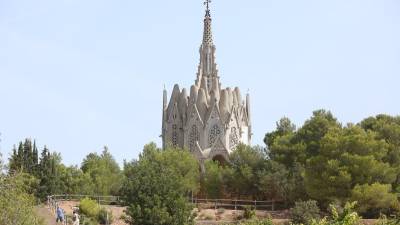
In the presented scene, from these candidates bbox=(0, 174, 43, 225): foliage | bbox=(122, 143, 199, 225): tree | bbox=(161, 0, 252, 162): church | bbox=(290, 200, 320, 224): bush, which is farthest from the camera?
bbox=(161, 0, 252, 162): church

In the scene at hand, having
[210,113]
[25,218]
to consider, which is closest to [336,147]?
[25,218]

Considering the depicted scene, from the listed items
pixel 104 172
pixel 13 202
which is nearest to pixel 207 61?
pixel 104 172

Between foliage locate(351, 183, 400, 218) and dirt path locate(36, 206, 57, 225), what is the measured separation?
17.1 metres

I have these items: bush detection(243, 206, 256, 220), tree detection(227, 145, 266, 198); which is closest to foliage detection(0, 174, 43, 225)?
bush detection(243, 206, 256, 220)

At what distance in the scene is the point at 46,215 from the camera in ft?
139

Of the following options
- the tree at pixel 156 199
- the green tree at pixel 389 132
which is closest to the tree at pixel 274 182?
the green tree at pixel 389 132

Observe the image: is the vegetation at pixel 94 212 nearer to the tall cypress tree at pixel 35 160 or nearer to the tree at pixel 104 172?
the tall cypress tree at pixel 35 160

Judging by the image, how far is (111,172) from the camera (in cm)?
7838

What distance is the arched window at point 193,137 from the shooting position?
80750 mm

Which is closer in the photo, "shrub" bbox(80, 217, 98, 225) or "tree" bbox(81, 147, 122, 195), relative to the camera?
"shrub" bbox(80, 217, 98, 225)

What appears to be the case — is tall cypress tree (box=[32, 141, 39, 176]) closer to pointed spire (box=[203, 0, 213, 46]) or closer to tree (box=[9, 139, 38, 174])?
tree (box=[9, 139, 38, 174])

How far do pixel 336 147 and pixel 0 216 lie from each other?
1031 inches

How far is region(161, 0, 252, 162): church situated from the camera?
80.1 meters

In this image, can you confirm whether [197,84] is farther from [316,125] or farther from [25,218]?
[25,218]
